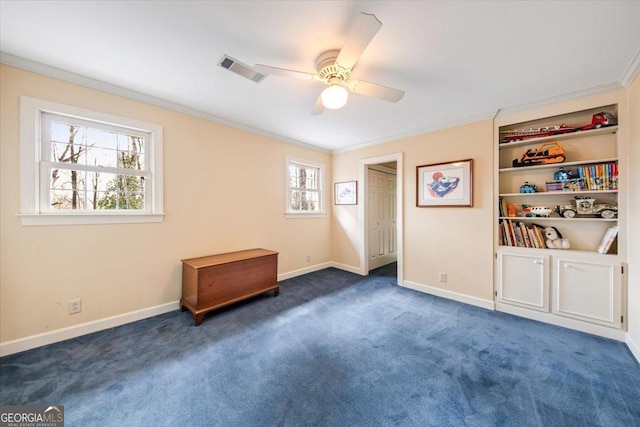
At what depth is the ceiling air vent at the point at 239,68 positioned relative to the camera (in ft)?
6.09

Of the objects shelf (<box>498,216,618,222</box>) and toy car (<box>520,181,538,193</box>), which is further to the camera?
toy car (<box>520,181,538,193</box>)

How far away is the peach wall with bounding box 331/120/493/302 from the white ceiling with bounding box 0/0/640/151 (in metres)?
0.58

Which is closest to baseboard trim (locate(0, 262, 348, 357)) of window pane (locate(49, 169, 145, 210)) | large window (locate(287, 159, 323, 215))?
window pane (locate(49, 169, 145, 210))

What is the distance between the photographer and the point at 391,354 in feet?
6.31

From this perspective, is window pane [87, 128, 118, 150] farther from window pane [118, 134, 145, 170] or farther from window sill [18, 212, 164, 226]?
window sill [18, 212, 164, 226]

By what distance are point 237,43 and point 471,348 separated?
10.2 ft

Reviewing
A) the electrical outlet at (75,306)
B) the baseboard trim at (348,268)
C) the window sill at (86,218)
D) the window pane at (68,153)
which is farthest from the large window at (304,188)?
the electrical outlet at (75,306)

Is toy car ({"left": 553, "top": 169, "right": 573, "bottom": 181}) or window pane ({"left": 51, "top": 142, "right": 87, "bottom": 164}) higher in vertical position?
window pane ({"left": 51, "top": 142, "right": 87, "bottom": 164})

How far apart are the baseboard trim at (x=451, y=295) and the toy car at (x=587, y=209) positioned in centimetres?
126

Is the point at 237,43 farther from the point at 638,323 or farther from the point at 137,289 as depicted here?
the point at 638,323

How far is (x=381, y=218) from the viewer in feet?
15.6

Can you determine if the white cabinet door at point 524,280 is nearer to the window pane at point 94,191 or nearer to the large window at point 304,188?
the large window at point 304,188

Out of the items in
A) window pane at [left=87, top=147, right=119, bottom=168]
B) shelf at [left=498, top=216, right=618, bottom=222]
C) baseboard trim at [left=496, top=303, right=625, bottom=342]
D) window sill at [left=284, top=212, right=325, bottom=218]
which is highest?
window pane at [left=87, top=147, right=119, bottom=168]

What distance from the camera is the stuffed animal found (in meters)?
2.44
